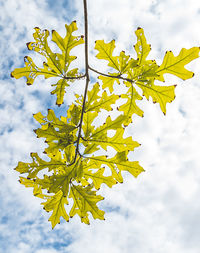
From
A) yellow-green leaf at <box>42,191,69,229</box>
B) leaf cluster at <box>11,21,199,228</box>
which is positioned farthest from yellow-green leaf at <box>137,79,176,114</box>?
yellow-green leaf at <box>42,191,69,229</box>

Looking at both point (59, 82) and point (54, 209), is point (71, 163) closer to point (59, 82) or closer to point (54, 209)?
point (54, 209)

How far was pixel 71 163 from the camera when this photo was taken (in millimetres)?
2658

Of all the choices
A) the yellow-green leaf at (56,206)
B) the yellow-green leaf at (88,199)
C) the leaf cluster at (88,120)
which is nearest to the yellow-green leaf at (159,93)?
the leaf cluster at (88,120)

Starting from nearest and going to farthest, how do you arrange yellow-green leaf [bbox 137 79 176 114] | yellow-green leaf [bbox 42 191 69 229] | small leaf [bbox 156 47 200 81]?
small leaf [bbox 156 47 200 81]
yellow-green leaf [bbox 137 79 176 114]
yellow-green leaf [bbox 42 191 69 229]

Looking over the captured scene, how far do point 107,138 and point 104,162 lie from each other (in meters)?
0.28

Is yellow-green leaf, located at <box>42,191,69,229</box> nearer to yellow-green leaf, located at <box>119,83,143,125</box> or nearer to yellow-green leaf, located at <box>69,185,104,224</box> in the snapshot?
yellow-green leaf, located at <box>69,185,104,224</box>

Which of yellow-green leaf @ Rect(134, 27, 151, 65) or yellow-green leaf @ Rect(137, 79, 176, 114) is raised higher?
yellow-green leaf @ Rect(134, 27, 151, 65)

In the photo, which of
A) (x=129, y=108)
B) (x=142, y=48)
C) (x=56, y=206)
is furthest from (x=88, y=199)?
(x=142, y=48)

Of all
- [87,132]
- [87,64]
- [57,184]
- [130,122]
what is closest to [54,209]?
[57,184]

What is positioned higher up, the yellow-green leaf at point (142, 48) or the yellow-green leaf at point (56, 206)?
the yellow-green leaf at point (142, 48)

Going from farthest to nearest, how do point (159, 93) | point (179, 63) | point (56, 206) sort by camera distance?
point (56, 206) → point (159, 93) → point (179, 63)

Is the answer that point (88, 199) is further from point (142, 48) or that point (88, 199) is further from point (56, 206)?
point (142, 48)

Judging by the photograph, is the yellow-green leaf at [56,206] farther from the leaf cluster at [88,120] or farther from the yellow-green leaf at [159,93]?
the yellow-green leaf at [159,93]

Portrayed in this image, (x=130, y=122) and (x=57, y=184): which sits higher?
(x=130, y=122)
